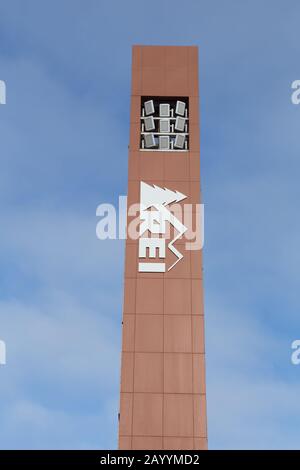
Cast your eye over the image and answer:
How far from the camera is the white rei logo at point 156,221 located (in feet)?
91.1

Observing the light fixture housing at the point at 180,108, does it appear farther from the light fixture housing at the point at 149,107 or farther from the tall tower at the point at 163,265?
the light fixture housing at the point at 149,107

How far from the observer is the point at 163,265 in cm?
2762

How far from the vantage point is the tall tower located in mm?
24875

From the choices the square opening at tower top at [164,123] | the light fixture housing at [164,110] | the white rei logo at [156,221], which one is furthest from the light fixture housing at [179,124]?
the white rei logo at [156,221]

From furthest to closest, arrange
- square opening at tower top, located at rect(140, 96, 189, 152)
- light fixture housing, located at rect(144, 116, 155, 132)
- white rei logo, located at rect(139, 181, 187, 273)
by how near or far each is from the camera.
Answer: light fixture housing, located at rect(144, 116, 155, 132) → square opening at tower top, located at rect(140, 96, 189, 152) → white rei logo, located at rect(139, 181, 187, 273)

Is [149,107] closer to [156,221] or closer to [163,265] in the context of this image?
[156,221]

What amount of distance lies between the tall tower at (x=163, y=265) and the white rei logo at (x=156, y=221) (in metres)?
0.04

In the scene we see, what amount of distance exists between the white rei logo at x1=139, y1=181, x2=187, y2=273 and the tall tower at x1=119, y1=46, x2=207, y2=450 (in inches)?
1.8

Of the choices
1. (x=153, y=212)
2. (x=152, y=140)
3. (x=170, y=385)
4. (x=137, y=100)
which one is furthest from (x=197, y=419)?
(x=137, y=100)

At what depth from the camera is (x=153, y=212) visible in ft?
93.9

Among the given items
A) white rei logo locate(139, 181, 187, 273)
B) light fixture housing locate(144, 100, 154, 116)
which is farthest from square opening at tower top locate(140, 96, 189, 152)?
white rei logo locate(139, 181, 187, 273)

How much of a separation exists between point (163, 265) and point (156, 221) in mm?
2127

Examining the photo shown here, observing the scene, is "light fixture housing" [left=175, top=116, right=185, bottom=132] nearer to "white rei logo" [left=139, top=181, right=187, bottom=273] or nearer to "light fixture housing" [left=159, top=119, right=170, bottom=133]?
"light fixture housing" [left=159, top=119, right=170, bottom=133]
